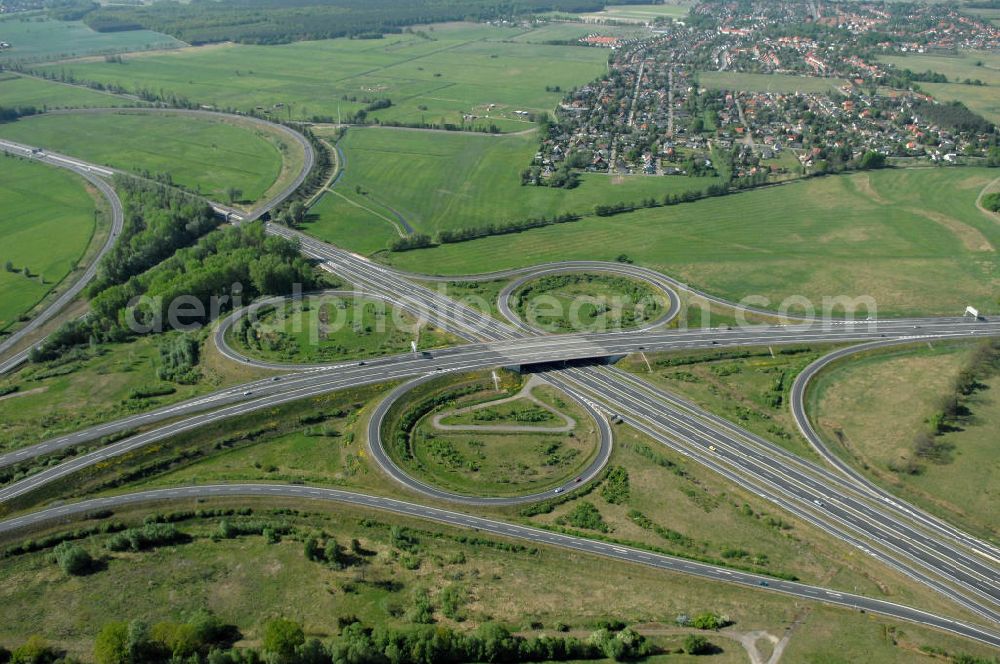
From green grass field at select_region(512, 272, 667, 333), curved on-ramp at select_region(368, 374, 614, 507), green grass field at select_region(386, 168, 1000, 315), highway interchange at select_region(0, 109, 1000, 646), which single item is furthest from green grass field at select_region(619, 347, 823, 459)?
green grass field at select_region(386, 168, 1000, 315)

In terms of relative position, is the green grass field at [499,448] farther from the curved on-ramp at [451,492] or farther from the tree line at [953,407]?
the tree line at [953,407]

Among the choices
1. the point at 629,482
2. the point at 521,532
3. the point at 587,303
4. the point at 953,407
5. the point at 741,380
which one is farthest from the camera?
the point at 587,303

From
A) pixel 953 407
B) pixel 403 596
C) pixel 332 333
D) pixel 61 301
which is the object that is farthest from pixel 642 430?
pixel 61 301

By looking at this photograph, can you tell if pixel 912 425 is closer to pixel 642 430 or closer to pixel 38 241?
pixel 642 430

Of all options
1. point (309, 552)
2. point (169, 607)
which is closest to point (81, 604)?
point (169, 607)

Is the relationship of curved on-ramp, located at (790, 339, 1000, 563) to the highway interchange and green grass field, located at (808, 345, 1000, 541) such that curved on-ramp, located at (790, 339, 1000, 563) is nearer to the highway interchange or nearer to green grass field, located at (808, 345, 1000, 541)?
the highway interchange

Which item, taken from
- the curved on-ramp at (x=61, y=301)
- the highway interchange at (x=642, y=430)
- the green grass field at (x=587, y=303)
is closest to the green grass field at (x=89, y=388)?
the highway interchange at (x=642, y=430)

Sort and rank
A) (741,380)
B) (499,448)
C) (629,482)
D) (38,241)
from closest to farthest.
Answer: (629,482) < (499,448) < (741,380) < (38,241)

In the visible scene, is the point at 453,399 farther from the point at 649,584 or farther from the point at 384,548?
the point at 649,584
